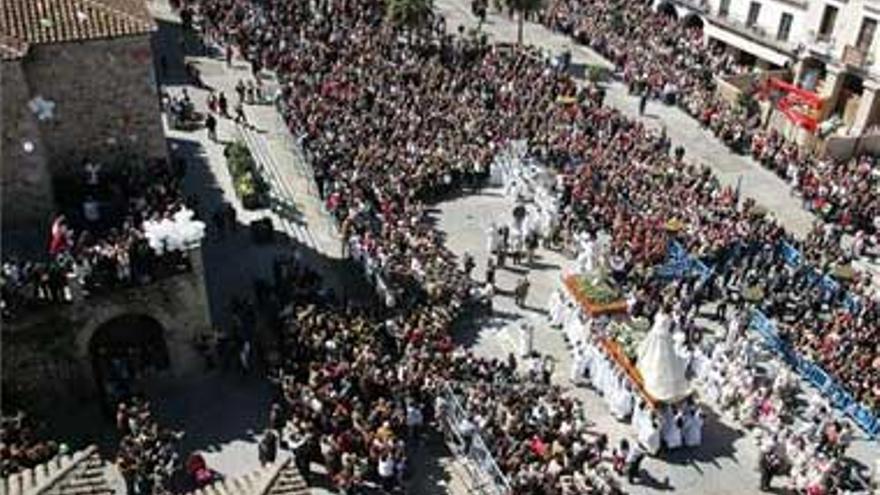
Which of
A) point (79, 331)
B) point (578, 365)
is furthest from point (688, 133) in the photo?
point (79, 331)

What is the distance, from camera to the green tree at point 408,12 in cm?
4481

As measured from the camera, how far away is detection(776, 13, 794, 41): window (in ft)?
158

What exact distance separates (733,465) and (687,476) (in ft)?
4.52

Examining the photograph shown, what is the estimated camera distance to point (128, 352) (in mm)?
24531

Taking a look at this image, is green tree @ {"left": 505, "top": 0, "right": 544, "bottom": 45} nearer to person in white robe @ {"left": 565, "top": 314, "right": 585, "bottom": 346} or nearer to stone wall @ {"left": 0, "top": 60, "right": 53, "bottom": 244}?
person in white robe @ {"left": 565, "top": 314, "right": 585, "bottom": 346}

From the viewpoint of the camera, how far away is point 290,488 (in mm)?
12938

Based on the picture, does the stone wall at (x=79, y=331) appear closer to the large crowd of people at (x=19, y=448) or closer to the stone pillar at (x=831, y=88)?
the large crowd of people at (x=19, y=448)

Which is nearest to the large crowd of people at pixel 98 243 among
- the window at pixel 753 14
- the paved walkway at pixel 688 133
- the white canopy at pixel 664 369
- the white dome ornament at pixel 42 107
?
the white dome ornament at pixel 42 107

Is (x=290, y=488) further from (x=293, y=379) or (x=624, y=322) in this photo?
(x=624, y=322)

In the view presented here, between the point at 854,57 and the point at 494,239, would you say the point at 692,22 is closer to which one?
the point at 854,57

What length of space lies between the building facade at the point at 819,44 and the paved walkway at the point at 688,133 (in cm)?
532

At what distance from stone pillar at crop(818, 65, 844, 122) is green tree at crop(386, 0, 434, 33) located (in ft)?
61.5

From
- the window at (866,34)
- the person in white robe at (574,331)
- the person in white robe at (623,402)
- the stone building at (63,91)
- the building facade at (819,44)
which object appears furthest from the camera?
the building facade at (819,44)

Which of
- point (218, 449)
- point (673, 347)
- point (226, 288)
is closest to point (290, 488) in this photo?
point (218, 449)
